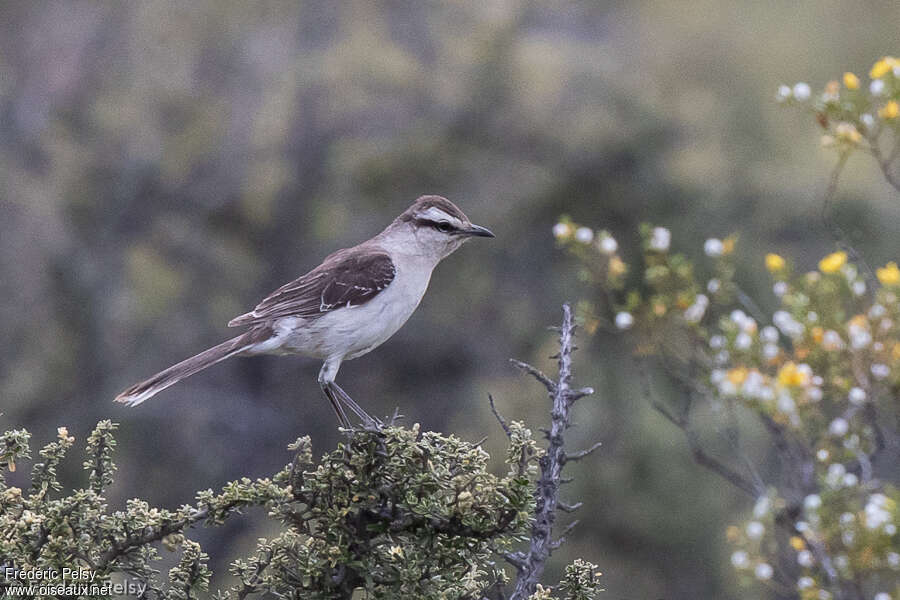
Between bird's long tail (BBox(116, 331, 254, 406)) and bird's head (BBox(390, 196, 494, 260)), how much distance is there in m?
1.10

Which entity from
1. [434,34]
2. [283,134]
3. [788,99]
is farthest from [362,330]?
[434,34]

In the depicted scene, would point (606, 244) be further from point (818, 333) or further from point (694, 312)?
point (818, 333)

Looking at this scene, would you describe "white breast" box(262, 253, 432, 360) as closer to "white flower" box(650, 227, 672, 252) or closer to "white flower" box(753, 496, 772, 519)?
"white flower" box(650, 227, 672, 252)

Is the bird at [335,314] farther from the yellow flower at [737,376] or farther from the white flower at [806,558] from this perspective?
the white flower at [806,558]

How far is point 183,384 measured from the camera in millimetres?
13945

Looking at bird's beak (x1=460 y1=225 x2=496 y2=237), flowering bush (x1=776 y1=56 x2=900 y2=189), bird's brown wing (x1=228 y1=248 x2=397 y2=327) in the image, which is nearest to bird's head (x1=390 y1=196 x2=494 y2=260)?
bird's beak (x1=460 y1=225 x2=496 y2=237)

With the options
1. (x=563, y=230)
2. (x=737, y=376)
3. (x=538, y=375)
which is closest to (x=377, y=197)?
(x=563, y=230)

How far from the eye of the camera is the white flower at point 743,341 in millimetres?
6295

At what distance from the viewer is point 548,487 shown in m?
3.69

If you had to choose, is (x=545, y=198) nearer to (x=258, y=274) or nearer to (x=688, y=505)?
(x=258, y=274)

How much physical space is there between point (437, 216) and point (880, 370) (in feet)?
8.62

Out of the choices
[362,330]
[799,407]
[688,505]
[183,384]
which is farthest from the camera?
[183,384]

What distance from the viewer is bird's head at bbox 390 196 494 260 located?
20.0 feet

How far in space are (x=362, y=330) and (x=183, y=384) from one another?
895 centimetres
